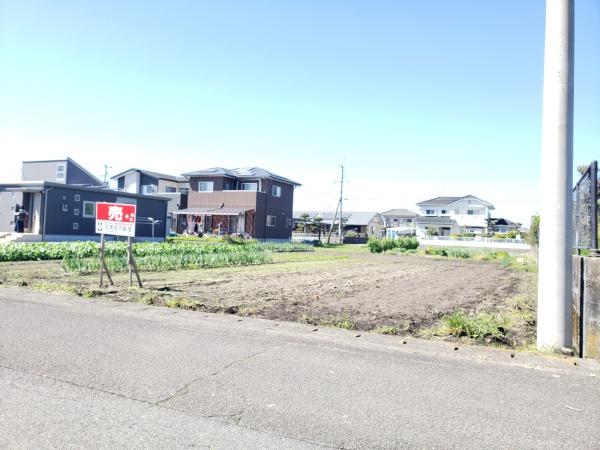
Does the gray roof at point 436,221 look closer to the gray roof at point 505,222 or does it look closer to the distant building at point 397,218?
the gray roof at point 505,222

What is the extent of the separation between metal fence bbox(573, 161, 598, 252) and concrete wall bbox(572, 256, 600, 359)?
33cm

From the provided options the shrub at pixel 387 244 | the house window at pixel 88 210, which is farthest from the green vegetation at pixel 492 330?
the shrub at pixel 387 244

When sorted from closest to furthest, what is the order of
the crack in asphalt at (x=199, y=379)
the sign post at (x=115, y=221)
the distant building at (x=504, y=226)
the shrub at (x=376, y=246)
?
the crack in asphalt at (x=199, y=379) < the sign post at (x=115, y=221) < the shrub at (x=376, y=246) < the distant building at (x=504, y=226)

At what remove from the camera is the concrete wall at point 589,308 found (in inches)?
181

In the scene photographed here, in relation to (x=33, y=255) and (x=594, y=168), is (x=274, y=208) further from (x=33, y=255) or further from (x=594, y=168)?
(x=594, y=168)

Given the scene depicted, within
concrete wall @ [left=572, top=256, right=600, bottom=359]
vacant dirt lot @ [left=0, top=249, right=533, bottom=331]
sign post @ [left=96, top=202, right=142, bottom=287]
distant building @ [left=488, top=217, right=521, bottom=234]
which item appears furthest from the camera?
distant building @ [left=488, top=217, right=521, bottom=234]

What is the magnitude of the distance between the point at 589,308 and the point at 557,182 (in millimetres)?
1367

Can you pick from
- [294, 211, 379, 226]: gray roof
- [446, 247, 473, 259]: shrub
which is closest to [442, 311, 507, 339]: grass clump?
[446, 247, 473, 259]: shrub

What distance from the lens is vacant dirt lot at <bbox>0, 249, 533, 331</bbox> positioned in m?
7.31

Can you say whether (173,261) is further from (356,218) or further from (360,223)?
(356,218)

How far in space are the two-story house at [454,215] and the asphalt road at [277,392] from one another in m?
51.7

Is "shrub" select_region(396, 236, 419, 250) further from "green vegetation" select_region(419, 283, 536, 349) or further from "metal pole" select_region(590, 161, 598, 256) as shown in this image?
"metal pole" select_region(590, 161, 598, 256)

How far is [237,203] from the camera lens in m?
37.0

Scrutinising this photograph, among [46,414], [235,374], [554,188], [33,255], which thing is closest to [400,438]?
[235,374]
